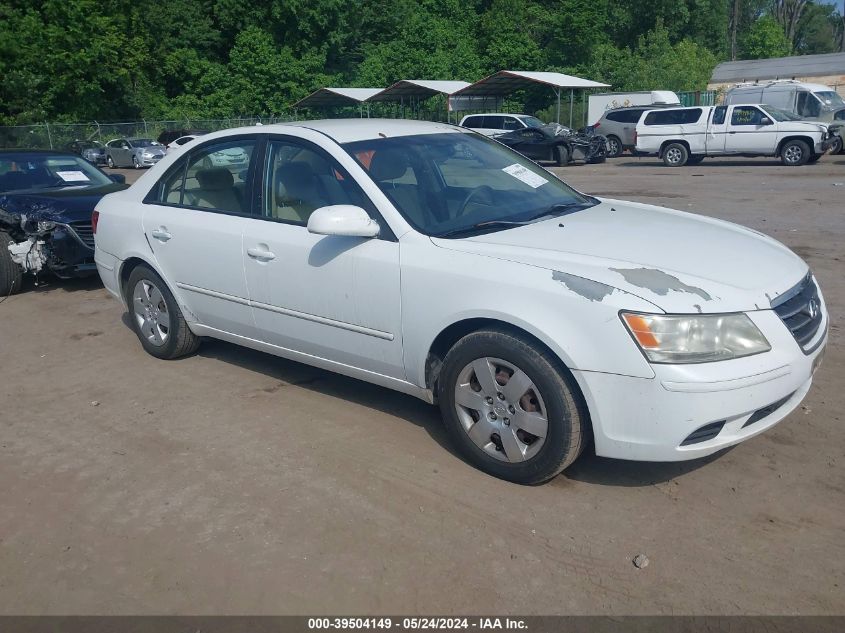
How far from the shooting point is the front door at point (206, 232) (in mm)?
4891

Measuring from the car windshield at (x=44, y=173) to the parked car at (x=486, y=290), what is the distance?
396 cm

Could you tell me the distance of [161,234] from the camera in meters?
5.35

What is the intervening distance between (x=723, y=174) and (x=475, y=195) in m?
16.8

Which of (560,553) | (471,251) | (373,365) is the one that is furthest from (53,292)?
(560,553)

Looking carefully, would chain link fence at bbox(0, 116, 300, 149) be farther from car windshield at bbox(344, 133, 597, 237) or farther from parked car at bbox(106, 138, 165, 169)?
car windshield at bbox(344, 133, 597, 237)

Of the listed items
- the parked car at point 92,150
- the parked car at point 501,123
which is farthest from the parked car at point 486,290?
the parked car at point 92,150

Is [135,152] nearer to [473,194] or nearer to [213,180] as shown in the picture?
[213,180]

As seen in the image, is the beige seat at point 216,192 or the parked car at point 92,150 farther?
the parked car at point 92,150

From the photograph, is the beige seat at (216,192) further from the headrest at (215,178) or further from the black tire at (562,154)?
the black tire at (562,154)

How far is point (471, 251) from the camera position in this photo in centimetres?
379

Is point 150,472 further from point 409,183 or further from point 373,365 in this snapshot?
point 409,183

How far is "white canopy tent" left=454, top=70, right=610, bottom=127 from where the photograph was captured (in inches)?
1385

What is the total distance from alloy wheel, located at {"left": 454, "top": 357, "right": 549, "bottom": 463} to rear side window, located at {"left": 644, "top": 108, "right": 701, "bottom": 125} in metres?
21.1

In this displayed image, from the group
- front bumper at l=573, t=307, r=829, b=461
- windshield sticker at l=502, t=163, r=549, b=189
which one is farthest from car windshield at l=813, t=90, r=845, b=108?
front bumper at l=573, t=307, r=829, b=461
